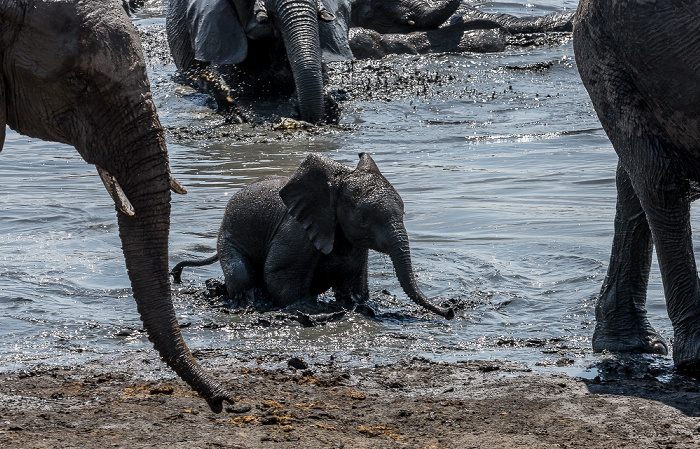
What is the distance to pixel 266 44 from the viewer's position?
1519 cm

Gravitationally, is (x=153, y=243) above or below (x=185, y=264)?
above

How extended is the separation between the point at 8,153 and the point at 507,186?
19.2 feet

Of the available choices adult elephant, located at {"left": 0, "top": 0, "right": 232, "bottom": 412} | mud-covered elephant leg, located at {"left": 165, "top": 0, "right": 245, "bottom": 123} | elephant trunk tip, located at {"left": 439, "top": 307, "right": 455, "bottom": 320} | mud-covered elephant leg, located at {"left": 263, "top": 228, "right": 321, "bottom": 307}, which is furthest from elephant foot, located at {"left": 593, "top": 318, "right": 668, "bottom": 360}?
mud-covered elephant leg, located at {"left": 165, "top": 0, "right": 245, "bottom": 123}

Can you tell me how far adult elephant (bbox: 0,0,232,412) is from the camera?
12.8 feet

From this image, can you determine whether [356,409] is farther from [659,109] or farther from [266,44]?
[266,44]

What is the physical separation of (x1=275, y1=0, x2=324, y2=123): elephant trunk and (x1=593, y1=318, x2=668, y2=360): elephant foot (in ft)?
24.8

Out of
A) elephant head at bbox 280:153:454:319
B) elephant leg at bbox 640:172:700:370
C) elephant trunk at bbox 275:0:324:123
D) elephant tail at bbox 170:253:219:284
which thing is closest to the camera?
elephant leg at bbox 640:172:700:370

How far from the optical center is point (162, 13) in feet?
83.9

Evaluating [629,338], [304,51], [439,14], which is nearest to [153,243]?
[629,338]

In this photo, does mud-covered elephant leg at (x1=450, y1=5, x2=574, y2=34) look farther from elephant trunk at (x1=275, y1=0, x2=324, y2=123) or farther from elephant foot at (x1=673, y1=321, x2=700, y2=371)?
elephant foot at (x1=673, y1=321, x2=700, y2=371)

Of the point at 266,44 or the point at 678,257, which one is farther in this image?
the point at 266,44

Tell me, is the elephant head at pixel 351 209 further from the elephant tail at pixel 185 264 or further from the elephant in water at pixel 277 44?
the elephant in water at pixel 277 44

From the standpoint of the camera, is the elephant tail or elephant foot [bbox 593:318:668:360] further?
the elephant tail

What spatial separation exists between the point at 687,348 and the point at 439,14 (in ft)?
48.3
